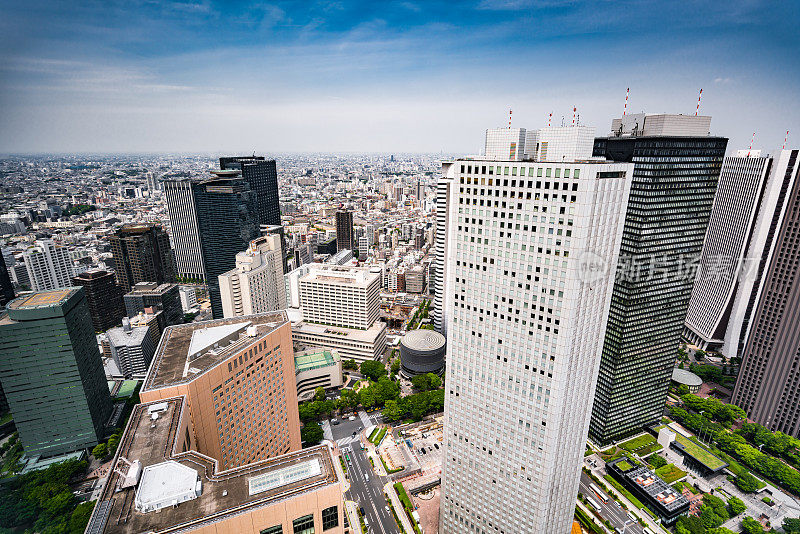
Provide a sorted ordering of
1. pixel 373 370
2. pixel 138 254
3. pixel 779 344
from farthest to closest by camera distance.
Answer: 1. pixel 138 254
2. pixel 373 370
3. pixel 779 344

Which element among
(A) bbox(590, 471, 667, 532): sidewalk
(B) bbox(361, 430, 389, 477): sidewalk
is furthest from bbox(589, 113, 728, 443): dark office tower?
(B) bbox(361, 430, 389, 477): sidewalk

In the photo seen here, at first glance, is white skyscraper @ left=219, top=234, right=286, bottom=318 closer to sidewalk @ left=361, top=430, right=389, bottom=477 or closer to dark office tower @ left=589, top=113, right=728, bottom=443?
sidewalk @ left=361, top=430, right=389, bottom=477

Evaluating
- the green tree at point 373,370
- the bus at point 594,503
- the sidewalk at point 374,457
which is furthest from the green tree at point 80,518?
the bus at point 594,503

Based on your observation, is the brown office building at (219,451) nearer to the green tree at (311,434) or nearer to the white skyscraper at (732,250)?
the green tree at (311,434)

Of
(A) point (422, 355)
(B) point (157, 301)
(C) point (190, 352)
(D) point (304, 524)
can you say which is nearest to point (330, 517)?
(D) point (304, 524)

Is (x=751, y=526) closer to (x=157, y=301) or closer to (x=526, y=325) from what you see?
(x=526, y=325)
